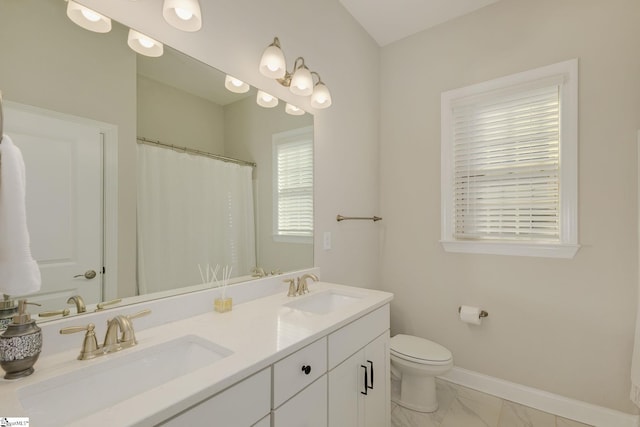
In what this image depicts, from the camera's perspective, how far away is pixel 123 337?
889 mm

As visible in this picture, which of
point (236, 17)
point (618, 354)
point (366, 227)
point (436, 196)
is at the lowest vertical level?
point (618, 354)

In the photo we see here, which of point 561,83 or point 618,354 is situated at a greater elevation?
point 561,83

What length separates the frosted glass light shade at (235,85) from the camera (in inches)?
55.6

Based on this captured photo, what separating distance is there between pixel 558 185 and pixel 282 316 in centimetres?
192

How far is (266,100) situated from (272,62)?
0.68 feet

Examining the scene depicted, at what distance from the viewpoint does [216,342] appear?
36.6 inches

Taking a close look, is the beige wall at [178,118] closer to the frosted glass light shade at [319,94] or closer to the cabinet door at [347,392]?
the frosted glass light shade at [319,94]

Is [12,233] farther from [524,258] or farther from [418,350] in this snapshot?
[524,258]

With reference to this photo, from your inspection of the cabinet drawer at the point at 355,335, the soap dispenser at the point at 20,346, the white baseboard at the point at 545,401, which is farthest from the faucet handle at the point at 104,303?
the white baseboard at the point at 545,401

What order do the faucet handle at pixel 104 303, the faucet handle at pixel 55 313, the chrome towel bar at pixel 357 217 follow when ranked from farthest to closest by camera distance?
the chrome towel bar at pixel 357 217 → the faucet handle at pixel 104 303 → the faucet handle at pixel 55 313

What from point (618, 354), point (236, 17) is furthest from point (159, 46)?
point (618, 354)

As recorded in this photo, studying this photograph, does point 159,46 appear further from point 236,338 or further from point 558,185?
point 558,185

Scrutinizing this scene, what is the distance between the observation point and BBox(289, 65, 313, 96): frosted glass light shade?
1635mm

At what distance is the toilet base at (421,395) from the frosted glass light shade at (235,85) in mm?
2060
